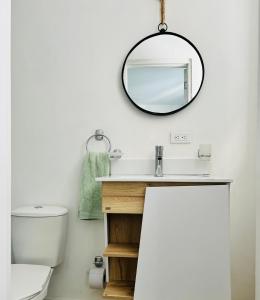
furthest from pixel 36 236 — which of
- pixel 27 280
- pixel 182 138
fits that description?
Result: pixel 182 138

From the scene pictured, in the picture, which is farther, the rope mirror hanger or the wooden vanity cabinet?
the rope mirror hanger

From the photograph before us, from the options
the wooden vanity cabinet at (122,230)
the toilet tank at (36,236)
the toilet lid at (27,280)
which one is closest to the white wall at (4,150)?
the toilet lid at (27,280)

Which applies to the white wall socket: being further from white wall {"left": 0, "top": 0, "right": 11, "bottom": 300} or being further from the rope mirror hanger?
white wall {"left": 0, "top": 0, "right": 11, "bottom": 300}

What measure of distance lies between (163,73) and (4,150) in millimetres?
1439

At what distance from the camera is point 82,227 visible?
2006 mm

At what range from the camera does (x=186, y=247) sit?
1554 millimetres

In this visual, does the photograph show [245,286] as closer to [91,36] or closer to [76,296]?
[76,296]

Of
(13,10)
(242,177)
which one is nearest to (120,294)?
(242,177)

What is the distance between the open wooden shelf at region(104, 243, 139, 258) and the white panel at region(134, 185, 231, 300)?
8 cm

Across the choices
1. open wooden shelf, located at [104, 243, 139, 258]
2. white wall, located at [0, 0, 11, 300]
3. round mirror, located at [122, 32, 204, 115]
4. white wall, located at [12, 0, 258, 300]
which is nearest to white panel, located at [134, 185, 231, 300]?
open wooden shelf, located at [104, 243, 139, 258]

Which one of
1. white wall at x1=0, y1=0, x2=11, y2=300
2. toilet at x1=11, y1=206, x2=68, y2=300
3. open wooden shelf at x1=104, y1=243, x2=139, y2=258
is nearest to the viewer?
white wall at x1=0, y1=0, x2=11, y2=300

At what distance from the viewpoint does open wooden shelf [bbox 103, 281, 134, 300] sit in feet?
5.39

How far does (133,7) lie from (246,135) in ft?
3.76

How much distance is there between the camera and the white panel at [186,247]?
1529mm
